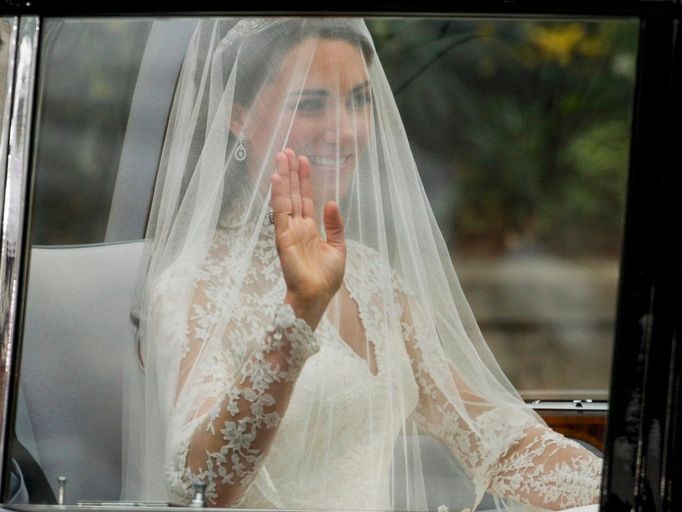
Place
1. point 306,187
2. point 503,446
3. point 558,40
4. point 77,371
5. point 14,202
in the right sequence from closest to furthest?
point 14,202, point 558,40, point 306,187, point 77,371, point 503,446

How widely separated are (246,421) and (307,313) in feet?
0.68

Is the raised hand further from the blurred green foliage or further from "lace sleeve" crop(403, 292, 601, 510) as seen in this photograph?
"lace sleeve" crop(403, 292, 601, 510)

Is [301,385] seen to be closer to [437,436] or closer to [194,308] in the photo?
[194,308]

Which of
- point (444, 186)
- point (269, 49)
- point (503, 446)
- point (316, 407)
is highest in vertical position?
point (269, 49)

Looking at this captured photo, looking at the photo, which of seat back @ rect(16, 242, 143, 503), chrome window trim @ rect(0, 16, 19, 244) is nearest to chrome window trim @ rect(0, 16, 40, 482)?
chrome window trim @ rect(0, 16, 19, 244)

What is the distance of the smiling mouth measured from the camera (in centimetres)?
164

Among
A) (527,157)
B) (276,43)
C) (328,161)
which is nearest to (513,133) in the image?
(527,157)

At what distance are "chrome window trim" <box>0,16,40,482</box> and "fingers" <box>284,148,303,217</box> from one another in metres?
0.39

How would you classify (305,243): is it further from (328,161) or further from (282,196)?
(328,161)

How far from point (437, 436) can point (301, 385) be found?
346 millimetres

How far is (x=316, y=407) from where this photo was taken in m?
1.77

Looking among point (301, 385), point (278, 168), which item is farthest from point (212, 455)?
point (278, 168)

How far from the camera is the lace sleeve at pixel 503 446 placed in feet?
6.20

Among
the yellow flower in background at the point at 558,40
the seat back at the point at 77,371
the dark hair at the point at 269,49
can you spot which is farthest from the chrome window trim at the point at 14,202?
the yellow flower in background at the point at 558,40
